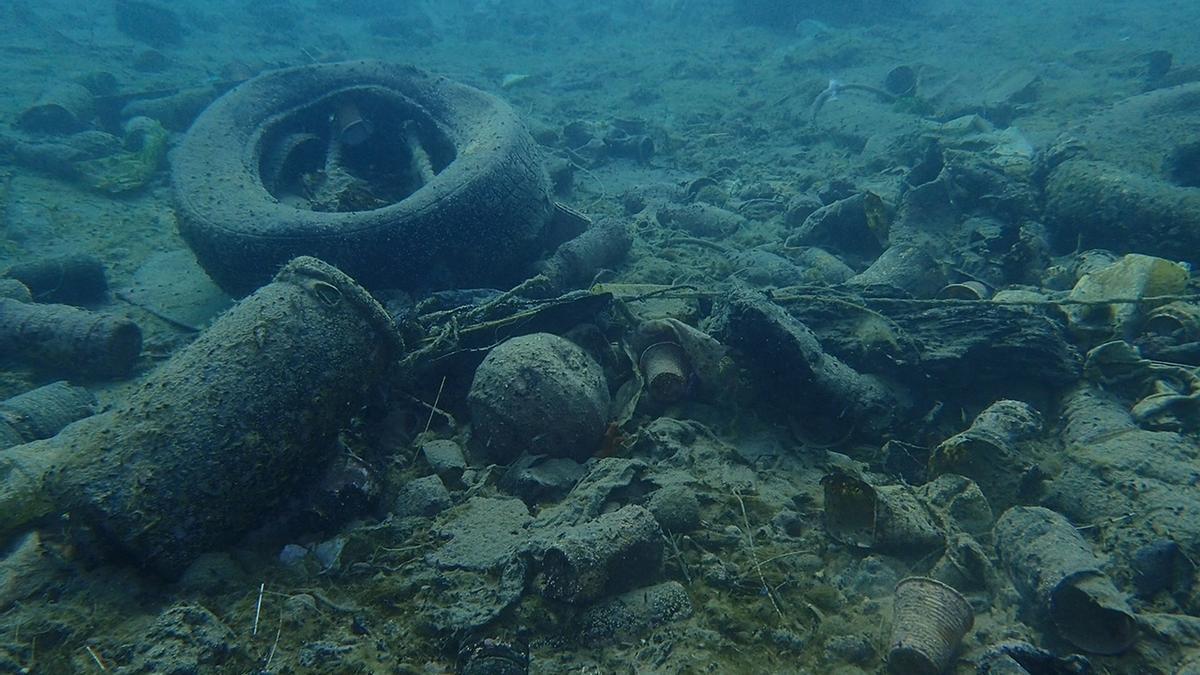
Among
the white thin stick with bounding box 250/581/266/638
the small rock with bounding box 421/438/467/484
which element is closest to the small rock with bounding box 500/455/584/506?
the small rock with bounding box 421/438/467/484

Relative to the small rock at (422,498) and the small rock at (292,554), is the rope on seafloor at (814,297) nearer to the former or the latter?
the small rock at (422,498)

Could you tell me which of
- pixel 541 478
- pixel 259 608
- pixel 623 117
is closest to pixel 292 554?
pixel 259 608

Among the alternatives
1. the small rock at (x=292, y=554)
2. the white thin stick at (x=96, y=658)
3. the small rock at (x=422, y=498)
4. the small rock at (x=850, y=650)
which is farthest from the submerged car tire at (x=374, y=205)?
the small rock at (x=850, y=650)

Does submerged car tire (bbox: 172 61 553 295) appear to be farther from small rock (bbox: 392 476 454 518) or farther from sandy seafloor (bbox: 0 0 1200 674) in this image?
small rock (bbox: 392 476 454 518)

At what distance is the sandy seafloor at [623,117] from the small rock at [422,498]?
0.32m

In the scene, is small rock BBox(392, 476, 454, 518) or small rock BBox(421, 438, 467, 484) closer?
small rock BBox(392, 476, 454, 518)

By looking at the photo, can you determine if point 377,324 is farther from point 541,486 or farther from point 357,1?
point 357,1

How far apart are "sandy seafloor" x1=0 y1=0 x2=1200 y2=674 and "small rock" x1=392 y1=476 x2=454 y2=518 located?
0.32 metres

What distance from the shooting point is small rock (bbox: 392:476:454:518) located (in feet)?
8.65

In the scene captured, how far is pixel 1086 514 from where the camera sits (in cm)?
246

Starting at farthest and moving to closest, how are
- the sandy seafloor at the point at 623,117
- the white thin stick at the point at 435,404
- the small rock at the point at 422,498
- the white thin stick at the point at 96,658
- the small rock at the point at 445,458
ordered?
the white thin stick at the point at 435,404
the small rock at the point at 445,458
the small rock at the point at 422,498
the sandy seafloor at the point at 623,117
the white thin stick at the point at 96,658

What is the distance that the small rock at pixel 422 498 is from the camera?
2.64 meters

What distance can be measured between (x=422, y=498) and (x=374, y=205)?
10.5 feet

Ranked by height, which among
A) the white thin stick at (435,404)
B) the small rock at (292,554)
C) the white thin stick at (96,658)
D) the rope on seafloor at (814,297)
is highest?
the rope on seafloor at (814,297)
